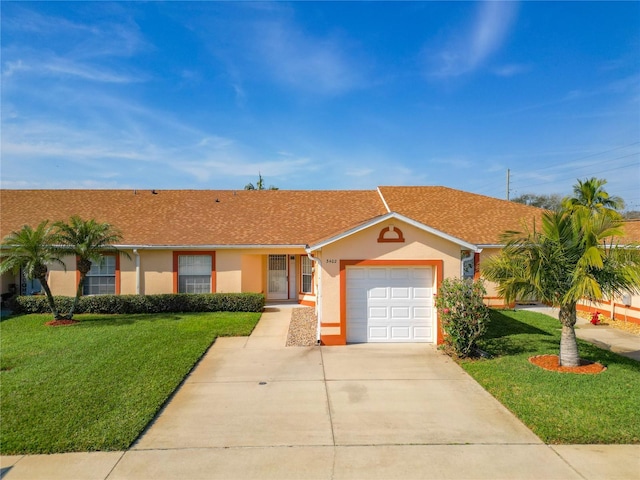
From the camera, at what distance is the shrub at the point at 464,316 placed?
9875 mm

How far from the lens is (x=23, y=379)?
8273mm

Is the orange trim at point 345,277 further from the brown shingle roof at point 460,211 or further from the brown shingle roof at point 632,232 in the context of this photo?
the brown shingle roof at point 632,232

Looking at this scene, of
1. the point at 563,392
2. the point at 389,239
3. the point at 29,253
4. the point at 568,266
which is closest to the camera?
the point at 563,392

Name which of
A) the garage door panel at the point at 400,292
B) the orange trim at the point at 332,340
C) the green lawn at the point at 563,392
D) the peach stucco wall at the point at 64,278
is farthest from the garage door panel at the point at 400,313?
the peach stucco wall at the point at 64,278

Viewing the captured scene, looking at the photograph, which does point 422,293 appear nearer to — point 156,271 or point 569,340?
point 569,340

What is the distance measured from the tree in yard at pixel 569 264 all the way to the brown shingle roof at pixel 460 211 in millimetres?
8547

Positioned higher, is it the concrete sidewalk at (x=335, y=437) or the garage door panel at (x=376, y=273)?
the garage door panel at (x=376, y=273)

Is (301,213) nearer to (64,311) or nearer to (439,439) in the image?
(64,311)

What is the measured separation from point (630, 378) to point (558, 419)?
312 cm

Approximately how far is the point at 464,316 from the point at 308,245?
587 cm

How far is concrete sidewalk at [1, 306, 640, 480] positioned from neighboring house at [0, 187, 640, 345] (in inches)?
103

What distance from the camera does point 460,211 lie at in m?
20.6

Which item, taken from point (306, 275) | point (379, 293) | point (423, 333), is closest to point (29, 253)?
point (306, 275)

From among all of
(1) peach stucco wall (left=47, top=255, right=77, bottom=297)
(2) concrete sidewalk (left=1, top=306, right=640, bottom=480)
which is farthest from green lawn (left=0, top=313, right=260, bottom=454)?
(1) peach stucco wall (left=47, top=255, right=77, bottom=297)
